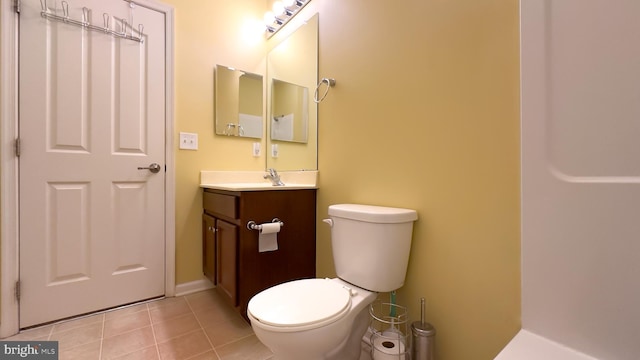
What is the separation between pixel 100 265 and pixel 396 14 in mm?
2185

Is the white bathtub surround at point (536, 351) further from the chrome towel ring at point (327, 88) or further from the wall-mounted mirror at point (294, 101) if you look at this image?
the chrome towel ring at point (327, 88)

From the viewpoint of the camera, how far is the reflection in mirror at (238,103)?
6.46 ft

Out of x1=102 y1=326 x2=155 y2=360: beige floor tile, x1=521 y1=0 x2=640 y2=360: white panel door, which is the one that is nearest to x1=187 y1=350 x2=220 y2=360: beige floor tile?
x1=102 y1=326 x2=155 y2=360: beige floor tile

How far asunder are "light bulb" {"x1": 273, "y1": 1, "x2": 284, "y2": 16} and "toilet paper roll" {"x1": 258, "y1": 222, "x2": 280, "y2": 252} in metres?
1.61

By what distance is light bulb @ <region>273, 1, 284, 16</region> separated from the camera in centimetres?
192

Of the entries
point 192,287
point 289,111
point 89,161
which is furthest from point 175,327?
point 289,111

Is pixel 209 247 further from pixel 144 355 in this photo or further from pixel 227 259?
pixel 144 355

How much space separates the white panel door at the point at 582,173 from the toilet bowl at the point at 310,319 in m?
0.52

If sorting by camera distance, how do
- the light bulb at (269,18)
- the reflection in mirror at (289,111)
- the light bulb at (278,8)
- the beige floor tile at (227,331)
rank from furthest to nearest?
the light bulb at (269,18)
the light bulb at (278,8)
the reflection in mirror at (289,111)
the beige floor tile at (227,331)

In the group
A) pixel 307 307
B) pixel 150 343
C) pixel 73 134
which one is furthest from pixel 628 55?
pixel 73 134

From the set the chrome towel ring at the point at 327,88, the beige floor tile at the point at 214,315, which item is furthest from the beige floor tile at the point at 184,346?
the chrome towel ring at the point at 327,88

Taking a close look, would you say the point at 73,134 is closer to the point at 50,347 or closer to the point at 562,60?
the point at 50,347

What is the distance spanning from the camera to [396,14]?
3.92 feet

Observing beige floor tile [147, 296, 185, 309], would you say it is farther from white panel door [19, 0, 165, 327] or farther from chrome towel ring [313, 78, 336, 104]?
chrome towel ring [313, 78, 336, 104]
